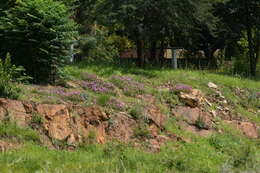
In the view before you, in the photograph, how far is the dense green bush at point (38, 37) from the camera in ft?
36.2

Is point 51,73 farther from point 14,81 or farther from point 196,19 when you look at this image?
point 196,19

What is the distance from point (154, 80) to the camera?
14.9 metres

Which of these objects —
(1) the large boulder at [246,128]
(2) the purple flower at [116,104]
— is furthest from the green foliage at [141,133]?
(1) the large boulder at [246,128]

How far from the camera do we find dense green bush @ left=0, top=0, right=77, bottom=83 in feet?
36.2

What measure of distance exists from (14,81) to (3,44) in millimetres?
1783

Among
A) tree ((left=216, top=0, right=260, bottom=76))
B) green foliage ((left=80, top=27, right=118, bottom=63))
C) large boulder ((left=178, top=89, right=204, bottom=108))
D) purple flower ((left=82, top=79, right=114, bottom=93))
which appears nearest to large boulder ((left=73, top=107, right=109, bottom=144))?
purple flower ((left=82, top=79, right=114, bottom=93))

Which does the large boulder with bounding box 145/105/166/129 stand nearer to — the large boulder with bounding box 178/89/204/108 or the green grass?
the green grass

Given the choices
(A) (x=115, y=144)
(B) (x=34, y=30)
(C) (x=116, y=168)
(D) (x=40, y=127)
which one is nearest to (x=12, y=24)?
(B) (x=34, y=30)

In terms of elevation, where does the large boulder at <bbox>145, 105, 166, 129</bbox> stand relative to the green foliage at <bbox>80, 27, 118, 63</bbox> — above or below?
below

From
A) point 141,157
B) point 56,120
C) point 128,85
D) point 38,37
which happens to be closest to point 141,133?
point 141,157

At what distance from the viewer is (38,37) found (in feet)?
36.3

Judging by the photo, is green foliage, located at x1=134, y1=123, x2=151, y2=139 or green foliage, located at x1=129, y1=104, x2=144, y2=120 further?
green foliage, located at x1=129, y1=104, x2=144, y2=120

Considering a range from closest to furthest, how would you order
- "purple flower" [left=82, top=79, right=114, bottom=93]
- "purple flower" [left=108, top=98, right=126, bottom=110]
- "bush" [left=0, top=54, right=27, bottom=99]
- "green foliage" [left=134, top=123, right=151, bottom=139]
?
"bush" [left=0, top=54, right=27, bottom=99] < "green foliage" [left=134, top=123, right=151, bottom=139] < "purple flower" [left=108, top=98, right=126, bottom=110] < "purple flower" [left=82, top=79, right=114, bottom=93]

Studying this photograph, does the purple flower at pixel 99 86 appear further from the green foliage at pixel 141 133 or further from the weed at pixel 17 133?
the weed at pixel 17 133
